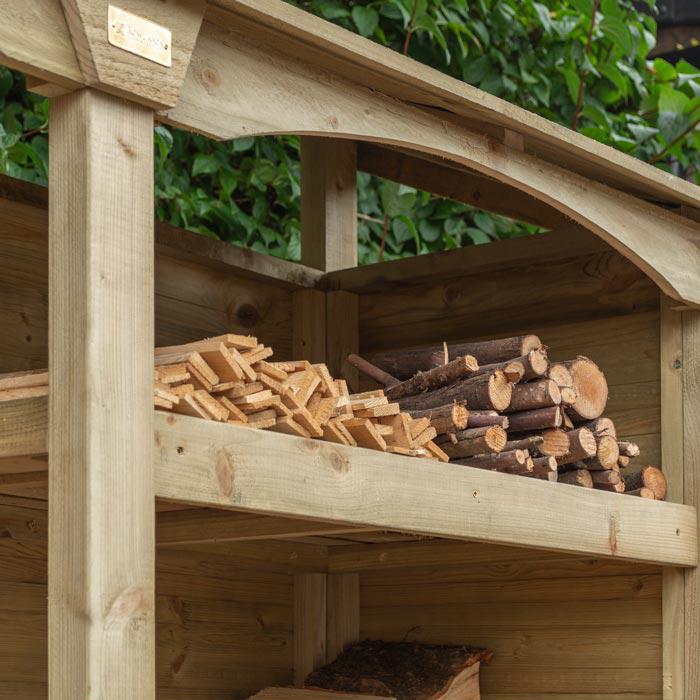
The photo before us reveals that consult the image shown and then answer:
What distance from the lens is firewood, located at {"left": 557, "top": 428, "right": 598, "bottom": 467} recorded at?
327 cm

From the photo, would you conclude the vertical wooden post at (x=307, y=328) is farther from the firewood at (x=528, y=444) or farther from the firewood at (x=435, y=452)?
the firewood at (x=435, y=452)

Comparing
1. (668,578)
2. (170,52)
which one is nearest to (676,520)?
(668,578)

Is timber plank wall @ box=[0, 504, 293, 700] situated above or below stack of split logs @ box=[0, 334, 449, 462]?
below

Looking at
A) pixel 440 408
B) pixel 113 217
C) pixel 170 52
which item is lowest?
pixel 440 408

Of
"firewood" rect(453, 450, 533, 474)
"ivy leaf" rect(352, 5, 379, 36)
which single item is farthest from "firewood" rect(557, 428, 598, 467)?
"ivy leaf" rect(352, 5, 379, 36)

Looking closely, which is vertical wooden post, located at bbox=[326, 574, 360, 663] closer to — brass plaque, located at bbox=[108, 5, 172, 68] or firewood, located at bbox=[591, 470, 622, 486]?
firewood, located at bbox=[591, 470, 622, 486]

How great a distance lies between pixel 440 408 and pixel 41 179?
198 centimetres

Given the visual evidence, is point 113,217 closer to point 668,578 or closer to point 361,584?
point 668,578

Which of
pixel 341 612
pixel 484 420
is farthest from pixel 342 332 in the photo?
pixel 484 420

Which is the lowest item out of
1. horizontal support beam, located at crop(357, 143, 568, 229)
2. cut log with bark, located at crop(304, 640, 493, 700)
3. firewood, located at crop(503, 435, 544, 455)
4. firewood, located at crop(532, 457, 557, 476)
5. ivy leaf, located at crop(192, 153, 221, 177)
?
Answer: cut log with bark, located at crop(304, 640, 493, 700)

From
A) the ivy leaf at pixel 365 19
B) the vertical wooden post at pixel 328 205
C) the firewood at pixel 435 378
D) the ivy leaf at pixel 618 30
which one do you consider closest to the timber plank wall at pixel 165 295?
the vertical wooden post at pixel 328 205

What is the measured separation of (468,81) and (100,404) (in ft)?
13.4

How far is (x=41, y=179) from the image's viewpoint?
4.49 metres

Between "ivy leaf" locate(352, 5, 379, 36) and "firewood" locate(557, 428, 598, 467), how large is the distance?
243cm
